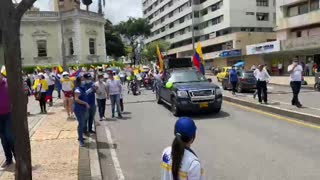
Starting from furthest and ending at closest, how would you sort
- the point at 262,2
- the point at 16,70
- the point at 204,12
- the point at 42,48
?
1. the point at 204,12
2. the point at 262,2
3. the point at 42,48
4. the point at 16,70

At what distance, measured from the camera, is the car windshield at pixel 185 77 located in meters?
16.5

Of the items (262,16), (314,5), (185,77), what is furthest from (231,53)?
(185,77)

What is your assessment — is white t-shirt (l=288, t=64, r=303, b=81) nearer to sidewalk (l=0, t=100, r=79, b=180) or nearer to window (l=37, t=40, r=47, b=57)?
sidewalk (l=0, t=100, r=79, b=180)

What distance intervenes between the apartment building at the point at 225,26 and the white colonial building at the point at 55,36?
74.8 feet

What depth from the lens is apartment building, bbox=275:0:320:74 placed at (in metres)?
44.7

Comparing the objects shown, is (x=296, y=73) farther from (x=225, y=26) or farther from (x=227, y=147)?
(x=225, y=26)

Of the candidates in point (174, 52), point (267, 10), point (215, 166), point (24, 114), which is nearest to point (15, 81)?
point (24, 114)

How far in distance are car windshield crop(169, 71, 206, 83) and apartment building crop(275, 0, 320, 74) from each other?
95.8 ft

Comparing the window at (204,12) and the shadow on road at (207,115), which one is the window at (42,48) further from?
the shadow on road at (207,115)

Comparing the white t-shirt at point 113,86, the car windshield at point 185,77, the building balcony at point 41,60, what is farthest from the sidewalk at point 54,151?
the building balcony at point 41,60

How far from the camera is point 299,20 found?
50.1m

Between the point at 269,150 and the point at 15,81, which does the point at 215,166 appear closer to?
the point at 269,150

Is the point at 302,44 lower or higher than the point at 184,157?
higher

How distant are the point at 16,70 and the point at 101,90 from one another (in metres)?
8.81
